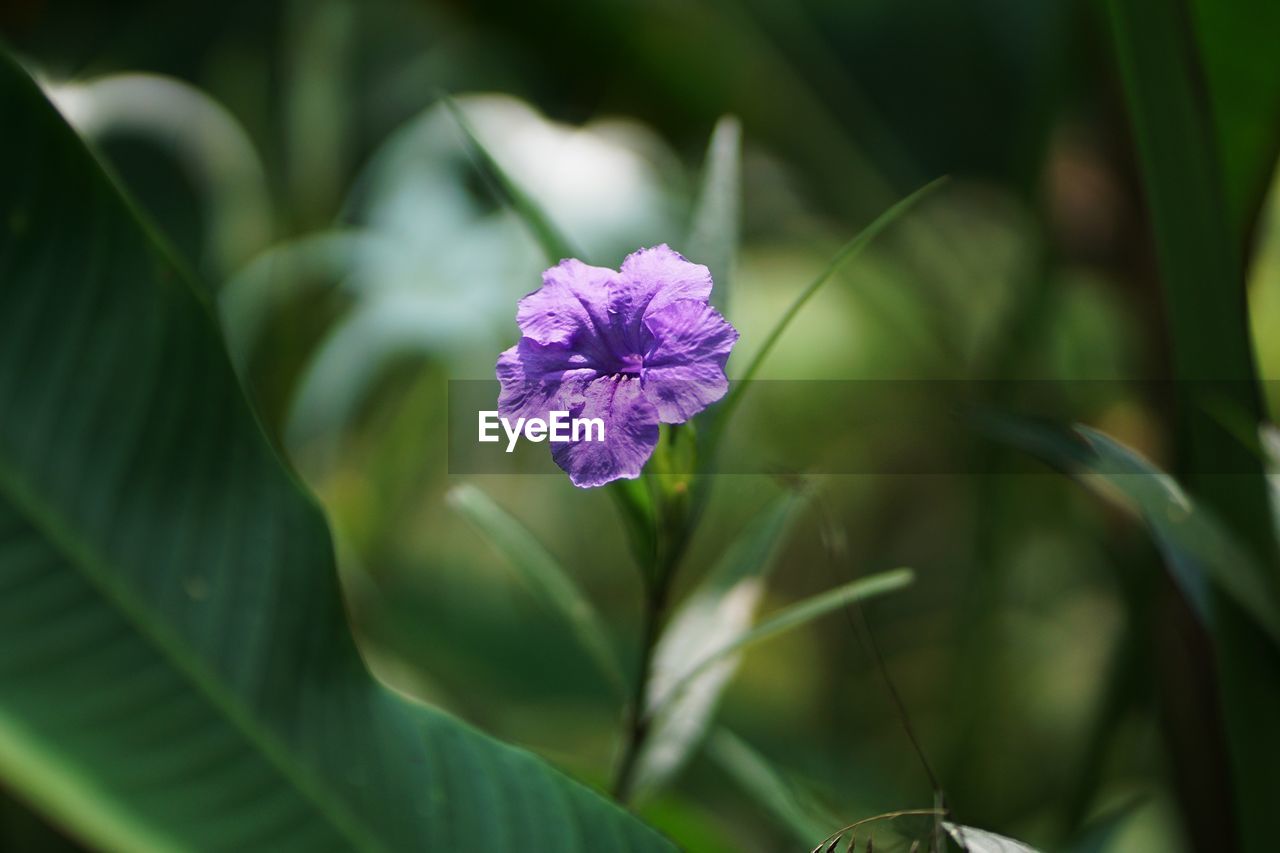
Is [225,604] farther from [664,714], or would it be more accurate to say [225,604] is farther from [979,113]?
[979,113]

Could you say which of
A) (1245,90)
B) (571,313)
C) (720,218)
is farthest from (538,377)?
(1245,90)

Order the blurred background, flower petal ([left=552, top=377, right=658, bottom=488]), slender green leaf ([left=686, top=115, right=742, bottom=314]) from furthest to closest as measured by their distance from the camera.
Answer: the blurred background, slender green leaf ([left=686, top=115, right=742, bottom=314]), flower petal ([left=552, top=377, right=658, bottom=488])

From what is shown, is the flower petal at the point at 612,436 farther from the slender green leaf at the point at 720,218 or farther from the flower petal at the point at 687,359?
the slender green leaf at the point at 720,218

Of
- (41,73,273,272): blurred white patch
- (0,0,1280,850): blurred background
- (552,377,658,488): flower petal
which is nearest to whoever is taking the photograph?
(552,377,658,488): flower petal

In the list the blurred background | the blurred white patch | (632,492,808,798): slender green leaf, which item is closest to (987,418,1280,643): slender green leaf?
(632,492,808,798): slender green leaf

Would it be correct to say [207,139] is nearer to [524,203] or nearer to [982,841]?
[524,203]

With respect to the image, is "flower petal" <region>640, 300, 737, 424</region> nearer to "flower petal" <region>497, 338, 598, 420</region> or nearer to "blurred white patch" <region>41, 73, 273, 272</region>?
"flower petal" <region>497, 338, 598, 420</region>

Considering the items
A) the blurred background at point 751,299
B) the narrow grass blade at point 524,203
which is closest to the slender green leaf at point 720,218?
the narrow grass blade at point 524,203
